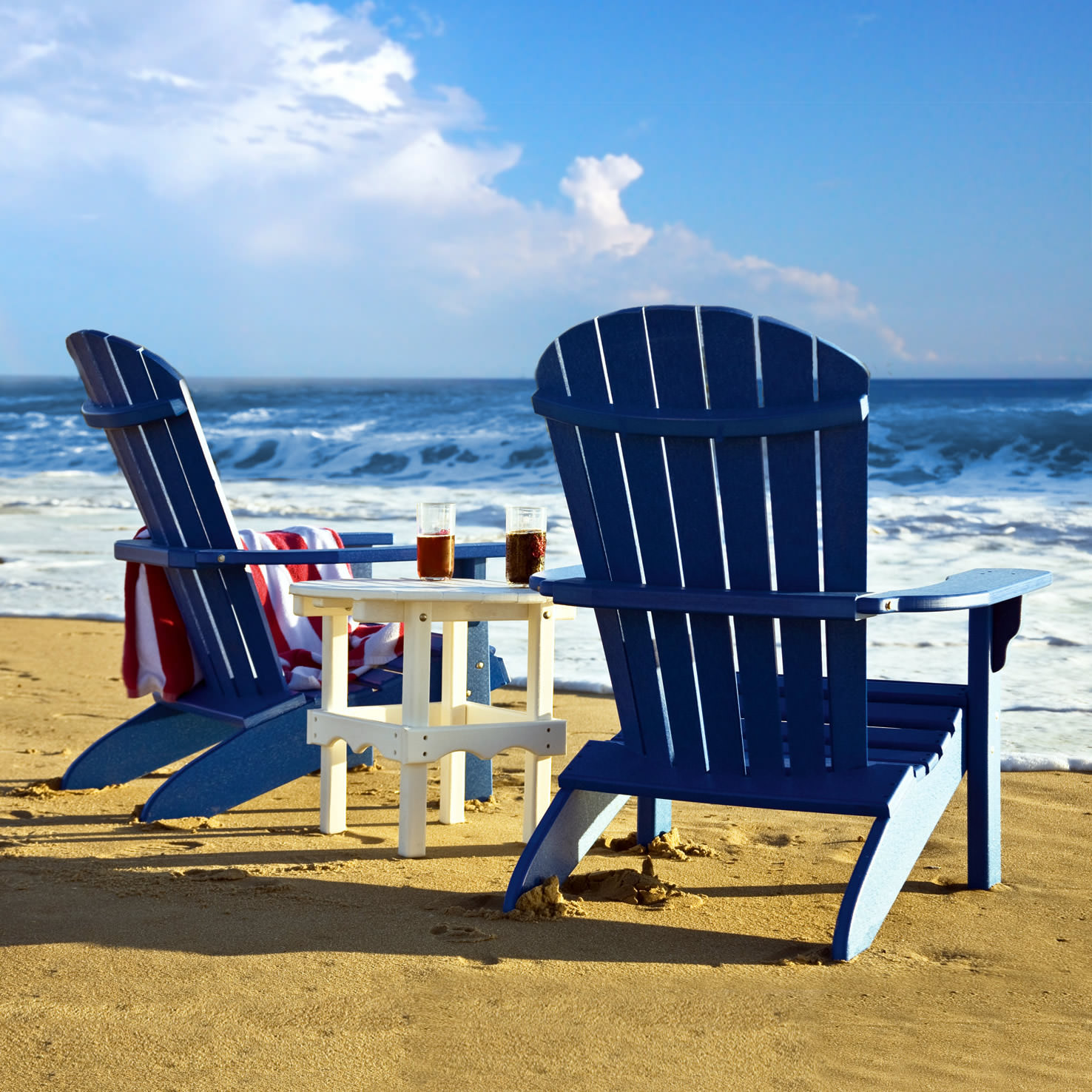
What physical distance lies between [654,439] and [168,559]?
154 centimetres

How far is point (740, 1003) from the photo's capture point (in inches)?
77.4

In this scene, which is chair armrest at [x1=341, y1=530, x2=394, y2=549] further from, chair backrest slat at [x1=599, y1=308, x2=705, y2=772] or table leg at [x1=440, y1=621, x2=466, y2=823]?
chair backrest slat at [x1=599, y1=308, x2=705, y2=772]

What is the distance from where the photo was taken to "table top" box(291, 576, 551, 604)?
2721 mm

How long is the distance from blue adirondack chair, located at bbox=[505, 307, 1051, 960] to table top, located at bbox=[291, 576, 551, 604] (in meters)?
0.24

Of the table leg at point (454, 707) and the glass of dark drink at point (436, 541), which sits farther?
the table leg at point (454, 707)

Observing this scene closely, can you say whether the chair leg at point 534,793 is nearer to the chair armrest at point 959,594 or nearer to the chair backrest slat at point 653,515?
the chair backrest slat at point 653,515

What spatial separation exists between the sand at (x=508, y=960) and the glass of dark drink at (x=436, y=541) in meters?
0.68

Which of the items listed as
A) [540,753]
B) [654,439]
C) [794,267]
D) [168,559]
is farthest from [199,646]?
[794,267]

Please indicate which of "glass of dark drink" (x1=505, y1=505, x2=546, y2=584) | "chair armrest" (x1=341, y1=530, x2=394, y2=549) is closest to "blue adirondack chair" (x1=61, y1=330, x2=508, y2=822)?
"glass of dark drink" (x1=505, y1=505, x2=546, y2=584)

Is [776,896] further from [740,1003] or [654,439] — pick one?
[654,439]

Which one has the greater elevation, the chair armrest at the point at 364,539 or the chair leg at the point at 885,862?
the chair armrest at the point at 364,539

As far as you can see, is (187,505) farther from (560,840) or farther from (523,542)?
(560,840)

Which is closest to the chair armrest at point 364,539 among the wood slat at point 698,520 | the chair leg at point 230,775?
the chair leg at point 230,775

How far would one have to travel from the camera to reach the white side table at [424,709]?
109 inches
